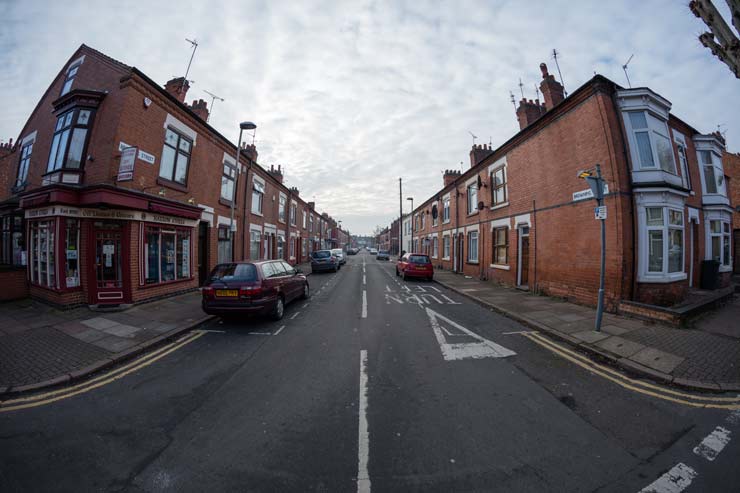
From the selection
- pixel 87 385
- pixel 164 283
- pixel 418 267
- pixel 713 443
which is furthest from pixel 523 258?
pixel 164 283

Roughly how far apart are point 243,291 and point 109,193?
5.01 m

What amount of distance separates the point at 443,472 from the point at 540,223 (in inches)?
430

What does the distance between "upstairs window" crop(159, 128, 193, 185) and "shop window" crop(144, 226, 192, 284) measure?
215 centimetres

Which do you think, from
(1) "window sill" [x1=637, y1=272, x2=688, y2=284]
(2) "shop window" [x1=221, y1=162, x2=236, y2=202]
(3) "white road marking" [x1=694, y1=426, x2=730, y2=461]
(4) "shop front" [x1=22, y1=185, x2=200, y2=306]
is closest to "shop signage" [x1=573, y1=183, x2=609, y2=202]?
(1) "window sill" [x1=637, y1=272, x2=688, y2=284]

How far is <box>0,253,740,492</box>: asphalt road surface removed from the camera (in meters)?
2.37

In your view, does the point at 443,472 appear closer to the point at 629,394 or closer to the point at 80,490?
the point at 80,490

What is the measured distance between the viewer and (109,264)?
827 cm

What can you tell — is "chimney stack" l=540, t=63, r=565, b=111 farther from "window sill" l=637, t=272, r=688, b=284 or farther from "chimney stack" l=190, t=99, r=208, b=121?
"chimney stack" l=190, t=99, r=208, b=121

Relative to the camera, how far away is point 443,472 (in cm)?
242

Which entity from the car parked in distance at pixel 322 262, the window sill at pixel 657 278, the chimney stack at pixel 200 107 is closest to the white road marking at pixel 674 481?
the window sill at pixel 657 278

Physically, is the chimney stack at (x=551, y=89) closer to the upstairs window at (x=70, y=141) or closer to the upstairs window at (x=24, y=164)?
the upstairs window at (x=70, y=141)

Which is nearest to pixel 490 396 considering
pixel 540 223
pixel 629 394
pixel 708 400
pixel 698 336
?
pixel 629 394

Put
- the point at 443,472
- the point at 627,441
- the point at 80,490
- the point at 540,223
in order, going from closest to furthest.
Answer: the point at 80,490
the point at 443,472
the point at 627,441
the point at 540,223

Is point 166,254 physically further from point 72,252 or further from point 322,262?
point 322,262
